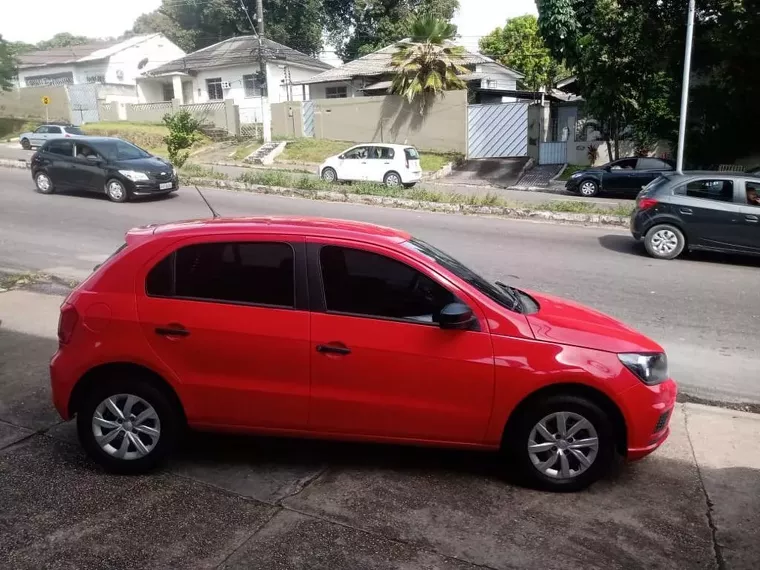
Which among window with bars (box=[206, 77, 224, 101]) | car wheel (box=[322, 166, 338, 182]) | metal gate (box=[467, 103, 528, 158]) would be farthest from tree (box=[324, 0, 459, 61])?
car wheel (box=[322, 166, 338, 182])

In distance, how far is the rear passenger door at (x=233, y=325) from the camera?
156 inches

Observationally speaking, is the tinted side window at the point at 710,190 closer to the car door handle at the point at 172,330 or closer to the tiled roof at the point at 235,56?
the car door handle at the point at 172,330

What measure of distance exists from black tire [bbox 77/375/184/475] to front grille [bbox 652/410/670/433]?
290 centimetres

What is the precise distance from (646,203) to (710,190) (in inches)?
39.6

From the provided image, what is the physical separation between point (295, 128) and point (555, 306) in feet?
100.0

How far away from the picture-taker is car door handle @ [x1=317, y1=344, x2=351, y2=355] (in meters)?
3.91

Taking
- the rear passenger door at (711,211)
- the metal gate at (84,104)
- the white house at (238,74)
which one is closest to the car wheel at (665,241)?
the rear passenger door at (711,211)

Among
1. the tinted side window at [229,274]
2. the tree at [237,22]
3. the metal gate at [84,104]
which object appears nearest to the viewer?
the tinted side window at [229,274]

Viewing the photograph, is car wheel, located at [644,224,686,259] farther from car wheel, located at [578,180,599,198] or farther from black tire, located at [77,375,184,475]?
car wheel, located at [578,180,599,198]

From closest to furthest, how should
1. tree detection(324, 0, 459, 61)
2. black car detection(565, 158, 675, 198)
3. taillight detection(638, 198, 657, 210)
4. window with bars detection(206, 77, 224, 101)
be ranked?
1. taillight detection(638, 198, 657, 210)
2. black car detection(565, 158, 675, 198)
3. window with bars detection(206, 77, 224, 101)
4. tree detection(324, 0, 459, 61)

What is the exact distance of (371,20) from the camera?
2076 inches

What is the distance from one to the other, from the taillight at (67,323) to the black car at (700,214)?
32.5 feet

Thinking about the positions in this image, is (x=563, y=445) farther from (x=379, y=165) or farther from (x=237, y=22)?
(x=237, y=22)

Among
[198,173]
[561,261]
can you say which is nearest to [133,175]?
[198,173]
